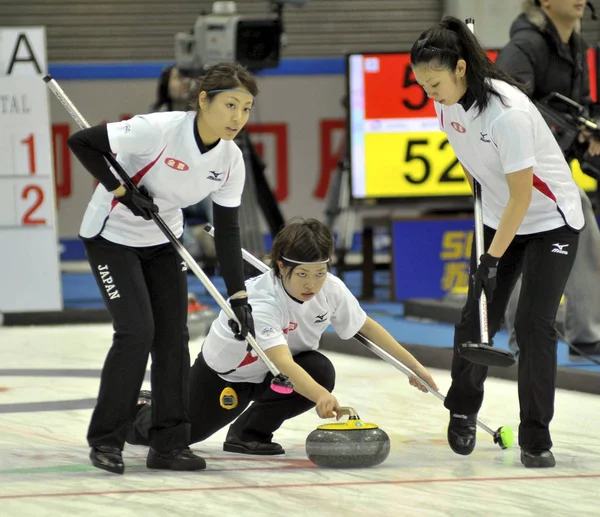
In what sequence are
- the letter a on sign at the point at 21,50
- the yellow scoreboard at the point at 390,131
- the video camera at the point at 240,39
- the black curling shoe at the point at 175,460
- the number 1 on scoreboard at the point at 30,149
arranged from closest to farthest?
1. the black curling shoe at the point at 175,460
2. the letter a on sign at the point at 21,50
3. the number 1 on scoreboard at the point at 30,149
4. the yellow scoreboard at the point at 390,131
5. the video camera at the point at 240,39

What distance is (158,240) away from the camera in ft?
12.6

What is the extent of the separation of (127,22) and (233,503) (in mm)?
10797

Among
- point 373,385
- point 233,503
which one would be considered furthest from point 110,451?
point 373,385

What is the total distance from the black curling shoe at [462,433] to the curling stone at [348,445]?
0.31 meters

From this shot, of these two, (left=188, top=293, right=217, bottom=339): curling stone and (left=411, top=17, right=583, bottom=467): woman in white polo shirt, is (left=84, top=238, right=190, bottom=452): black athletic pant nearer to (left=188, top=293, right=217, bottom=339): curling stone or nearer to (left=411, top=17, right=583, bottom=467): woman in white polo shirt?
(left=411, top=17, right=583, bottom=467): woman in white polo shirt

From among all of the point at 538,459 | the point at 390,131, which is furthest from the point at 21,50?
the point at 538,459

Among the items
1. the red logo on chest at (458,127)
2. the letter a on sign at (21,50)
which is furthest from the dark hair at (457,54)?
the letter a on sign at (21,50)

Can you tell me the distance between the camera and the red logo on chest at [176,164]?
3.70 metres

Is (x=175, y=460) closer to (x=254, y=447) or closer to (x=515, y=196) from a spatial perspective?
(x=254, y=447)

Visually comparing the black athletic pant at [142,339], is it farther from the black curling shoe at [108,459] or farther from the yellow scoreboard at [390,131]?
the yellow scoreboard at [390,131]

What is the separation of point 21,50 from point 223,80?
13.9ft

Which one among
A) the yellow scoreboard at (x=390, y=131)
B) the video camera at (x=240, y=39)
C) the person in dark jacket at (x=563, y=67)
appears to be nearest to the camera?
the person in dark jacket at (x=563, y=67)

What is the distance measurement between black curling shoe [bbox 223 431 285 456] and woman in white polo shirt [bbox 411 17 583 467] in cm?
58

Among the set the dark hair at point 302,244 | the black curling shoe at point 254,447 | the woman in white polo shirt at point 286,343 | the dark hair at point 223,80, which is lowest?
the black curling shoe at point 254,447
